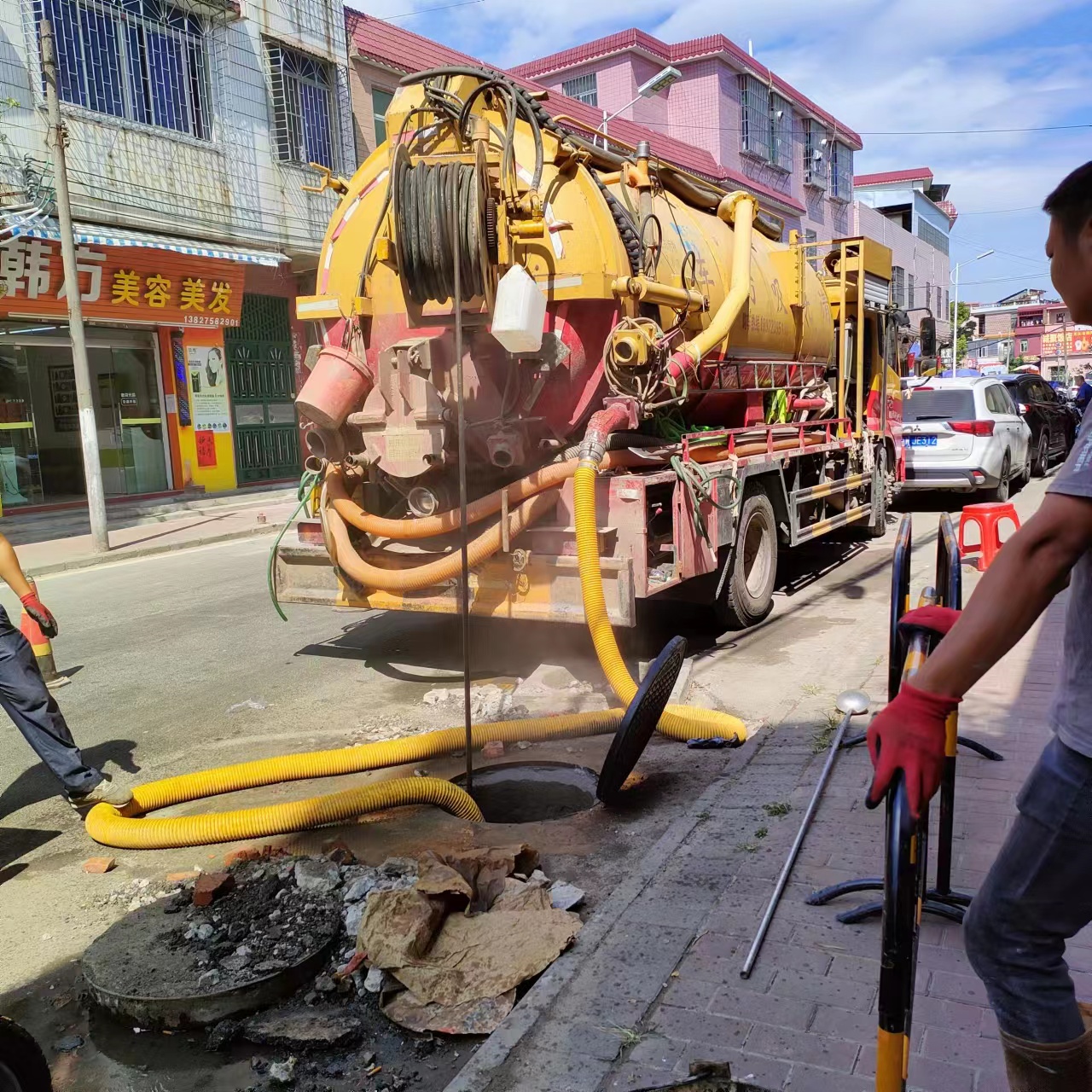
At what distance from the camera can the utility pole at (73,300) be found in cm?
1142

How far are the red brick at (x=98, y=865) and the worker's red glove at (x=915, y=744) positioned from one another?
11.0 ft

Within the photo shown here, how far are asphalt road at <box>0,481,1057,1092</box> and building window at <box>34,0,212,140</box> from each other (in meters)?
8.65

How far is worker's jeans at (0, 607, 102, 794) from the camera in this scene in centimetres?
421

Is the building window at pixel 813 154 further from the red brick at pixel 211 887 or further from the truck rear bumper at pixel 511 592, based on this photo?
the red brick at pixel 211 887

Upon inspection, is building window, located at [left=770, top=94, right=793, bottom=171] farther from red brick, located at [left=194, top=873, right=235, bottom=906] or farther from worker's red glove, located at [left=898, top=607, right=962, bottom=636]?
worker's red glove, located at [left=898, top=607, right=962, bottom=636]

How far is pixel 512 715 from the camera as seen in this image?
5531mm

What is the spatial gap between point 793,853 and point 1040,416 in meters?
15.6

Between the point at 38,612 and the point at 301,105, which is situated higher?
the point at 301,105

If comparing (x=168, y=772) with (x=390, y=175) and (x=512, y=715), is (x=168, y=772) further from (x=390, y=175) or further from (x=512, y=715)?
Answer: (x=390, y=175)

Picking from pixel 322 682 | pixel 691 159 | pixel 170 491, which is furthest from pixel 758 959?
pixel 691 159

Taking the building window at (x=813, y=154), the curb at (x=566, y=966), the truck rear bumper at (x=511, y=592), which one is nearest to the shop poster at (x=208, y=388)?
the truck rear bumper at (x=511, y=592)

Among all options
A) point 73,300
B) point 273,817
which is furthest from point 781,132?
point 273,817

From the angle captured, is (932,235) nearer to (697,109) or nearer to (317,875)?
(697,109)

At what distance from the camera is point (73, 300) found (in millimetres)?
12102
